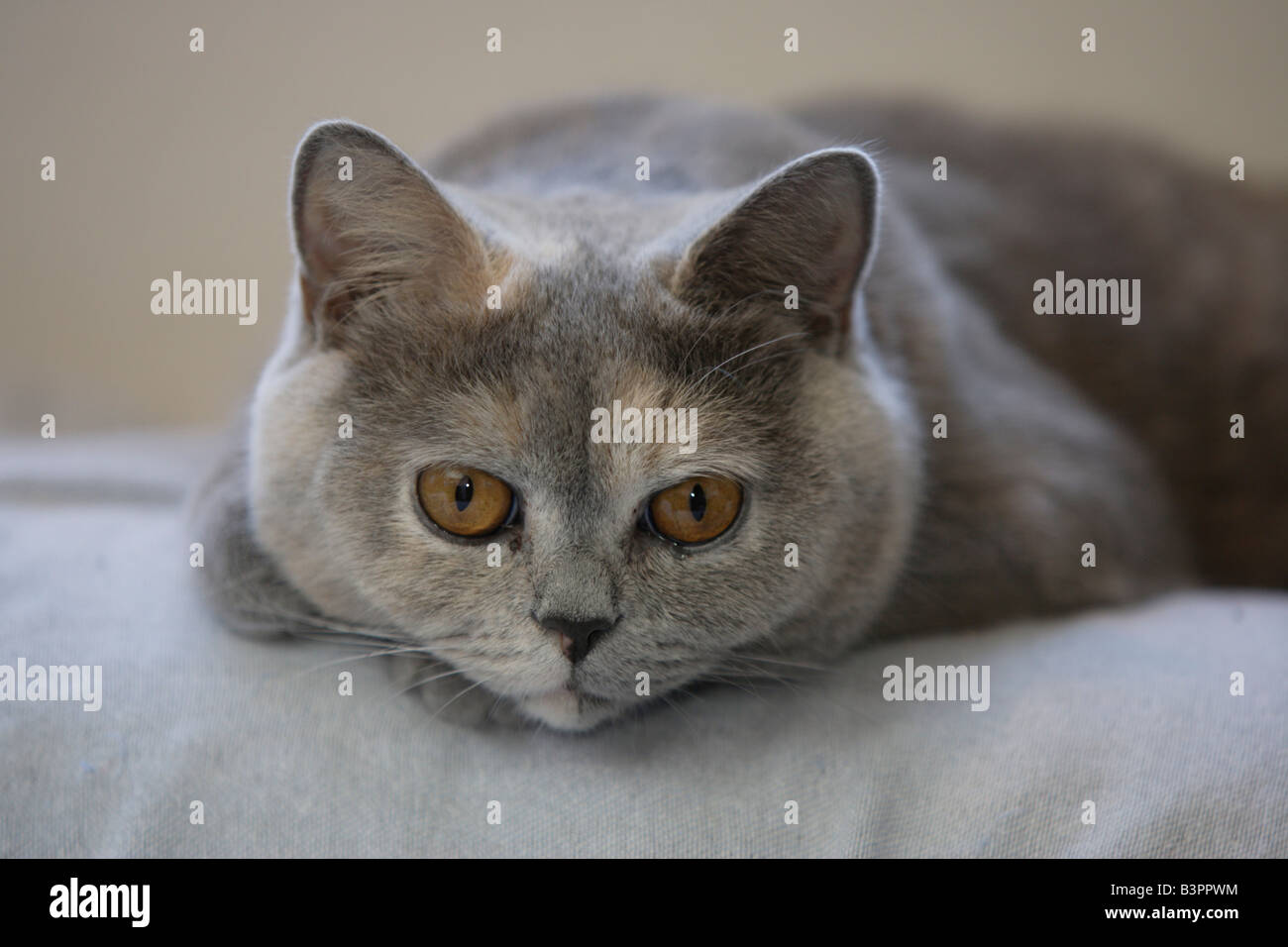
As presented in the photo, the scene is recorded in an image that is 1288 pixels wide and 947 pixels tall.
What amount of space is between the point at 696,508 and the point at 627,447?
93 millimetres

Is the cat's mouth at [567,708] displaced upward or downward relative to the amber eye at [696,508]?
downward

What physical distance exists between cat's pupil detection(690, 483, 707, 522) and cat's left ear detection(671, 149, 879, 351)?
0.62 feet

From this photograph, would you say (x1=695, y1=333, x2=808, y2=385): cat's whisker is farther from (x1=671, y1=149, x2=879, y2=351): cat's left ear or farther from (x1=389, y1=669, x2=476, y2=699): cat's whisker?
(x1=389, y1=669, x2=476, y2=699): cat's whisker

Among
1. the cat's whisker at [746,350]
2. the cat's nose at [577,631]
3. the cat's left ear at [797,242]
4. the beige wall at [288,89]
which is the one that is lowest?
the cat's nose at [577,631]

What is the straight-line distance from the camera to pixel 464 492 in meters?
1.02

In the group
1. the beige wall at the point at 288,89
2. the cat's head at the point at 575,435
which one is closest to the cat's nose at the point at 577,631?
the cat's head at the point at 575,435

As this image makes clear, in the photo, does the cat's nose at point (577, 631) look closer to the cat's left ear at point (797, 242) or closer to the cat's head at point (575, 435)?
the cat's head at point (575, 435)

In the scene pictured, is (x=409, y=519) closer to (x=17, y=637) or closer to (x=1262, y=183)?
(x=17, y=637)

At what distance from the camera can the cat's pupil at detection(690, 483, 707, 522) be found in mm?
1023

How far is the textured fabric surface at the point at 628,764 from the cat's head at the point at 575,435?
2.6 inches

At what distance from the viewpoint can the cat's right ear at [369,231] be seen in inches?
39.7
